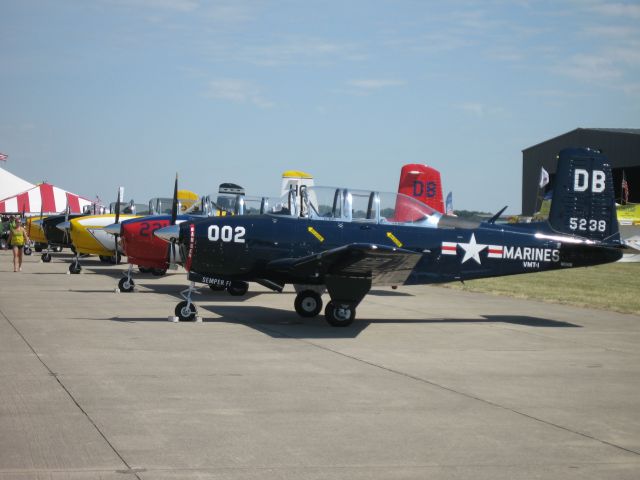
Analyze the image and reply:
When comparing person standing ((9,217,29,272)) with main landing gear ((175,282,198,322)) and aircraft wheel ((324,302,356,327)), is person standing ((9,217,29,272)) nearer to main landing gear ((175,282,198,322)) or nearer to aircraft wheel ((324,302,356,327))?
main landing gear ((175,282,198,322))

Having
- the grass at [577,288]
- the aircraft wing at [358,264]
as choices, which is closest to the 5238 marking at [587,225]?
the grass at [577,288]

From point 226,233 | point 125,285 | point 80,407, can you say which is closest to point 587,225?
point 226,233

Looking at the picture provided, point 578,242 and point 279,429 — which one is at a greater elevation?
point 578,242

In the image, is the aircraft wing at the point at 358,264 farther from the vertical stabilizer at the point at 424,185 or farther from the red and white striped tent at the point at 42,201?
the red and white striped tent at the point at 42,201

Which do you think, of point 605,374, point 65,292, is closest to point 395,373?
point 605,374

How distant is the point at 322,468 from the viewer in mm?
5211

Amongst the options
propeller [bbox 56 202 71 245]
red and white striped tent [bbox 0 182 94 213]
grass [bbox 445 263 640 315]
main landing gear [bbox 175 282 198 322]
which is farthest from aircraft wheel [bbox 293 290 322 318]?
red and white striped tent [bbox 0 182 94 213]

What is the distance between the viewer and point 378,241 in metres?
13.5

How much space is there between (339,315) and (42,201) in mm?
41426

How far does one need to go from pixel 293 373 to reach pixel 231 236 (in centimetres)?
478

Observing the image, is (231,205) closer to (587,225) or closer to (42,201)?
(587,225)

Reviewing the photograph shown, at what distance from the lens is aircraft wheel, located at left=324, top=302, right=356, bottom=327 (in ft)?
41.5

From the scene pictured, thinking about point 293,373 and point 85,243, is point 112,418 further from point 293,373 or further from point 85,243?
point 85,243

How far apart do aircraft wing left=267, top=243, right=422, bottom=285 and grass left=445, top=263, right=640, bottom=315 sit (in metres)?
6.36
